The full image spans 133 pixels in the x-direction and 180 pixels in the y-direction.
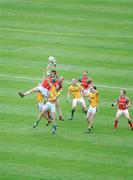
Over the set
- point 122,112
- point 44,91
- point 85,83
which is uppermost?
point 85,83

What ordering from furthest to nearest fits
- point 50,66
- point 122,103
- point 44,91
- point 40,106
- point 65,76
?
point 65,76, point 50,66, point 44,91, point 40,106, point 122,103

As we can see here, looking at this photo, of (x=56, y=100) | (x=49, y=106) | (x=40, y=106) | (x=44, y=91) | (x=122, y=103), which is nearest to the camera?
(x=49, y=106)

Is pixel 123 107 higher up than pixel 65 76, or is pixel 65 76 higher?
pixel 65 76

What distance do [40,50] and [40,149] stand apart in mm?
16744

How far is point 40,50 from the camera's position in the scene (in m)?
46.4

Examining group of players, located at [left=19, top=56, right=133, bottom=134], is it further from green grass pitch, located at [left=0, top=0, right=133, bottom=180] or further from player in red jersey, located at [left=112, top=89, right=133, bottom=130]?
green grass pitch, located at [left=0, top=0, right=133, bottom=180]

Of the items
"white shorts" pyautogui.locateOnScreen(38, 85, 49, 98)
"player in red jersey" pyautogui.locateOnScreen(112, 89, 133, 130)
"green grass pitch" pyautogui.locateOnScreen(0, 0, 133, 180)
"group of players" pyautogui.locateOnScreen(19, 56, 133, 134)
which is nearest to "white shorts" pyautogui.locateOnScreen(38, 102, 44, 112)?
"group of players" pyautogui.locateOnScreen(19, 56, 133, 134)

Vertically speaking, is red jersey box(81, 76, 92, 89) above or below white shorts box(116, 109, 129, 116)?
above

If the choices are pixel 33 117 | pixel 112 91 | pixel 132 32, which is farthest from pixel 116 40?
pixel 33 117

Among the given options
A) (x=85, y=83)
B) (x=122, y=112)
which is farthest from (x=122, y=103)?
(x=85, y=83)

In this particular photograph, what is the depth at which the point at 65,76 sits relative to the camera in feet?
135

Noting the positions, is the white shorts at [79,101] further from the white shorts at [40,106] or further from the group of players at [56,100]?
the white shorts at [40,106]

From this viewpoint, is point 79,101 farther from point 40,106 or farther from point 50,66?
point 50,66

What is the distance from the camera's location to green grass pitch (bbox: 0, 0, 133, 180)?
28.8 metres
